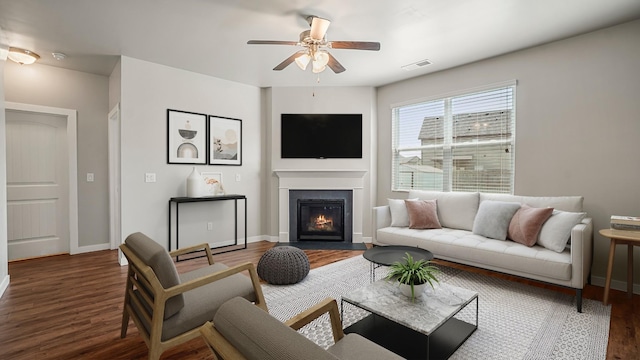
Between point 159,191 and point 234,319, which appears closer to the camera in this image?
point 234,319

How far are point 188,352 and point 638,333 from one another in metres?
3.16

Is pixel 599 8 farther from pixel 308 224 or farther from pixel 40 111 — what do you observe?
pixel 40 111

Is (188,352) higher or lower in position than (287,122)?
lower

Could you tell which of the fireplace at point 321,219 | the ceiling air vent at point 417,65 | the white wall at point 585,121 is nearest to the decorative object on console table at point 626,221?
the white wall at point 585,121

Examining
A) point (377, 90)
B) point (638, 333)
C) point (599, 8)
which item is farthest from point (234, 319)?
point (377, 90)

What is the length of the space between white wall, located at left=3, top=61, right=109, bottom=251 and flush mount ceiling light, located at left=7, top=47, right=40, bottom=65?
31 cm

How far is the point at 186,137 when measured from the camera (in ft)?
14.0

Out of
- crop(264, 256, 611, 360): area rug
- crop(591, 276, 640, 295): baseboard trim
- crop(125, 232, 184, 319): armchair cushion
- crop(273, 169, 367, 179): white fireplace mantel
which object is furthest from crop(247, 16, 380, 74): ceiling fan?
crop(591, 276, 640, 295): baseboard trim

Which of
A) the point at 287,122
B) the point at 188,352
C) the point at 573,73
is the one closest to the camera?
the point at 188,352

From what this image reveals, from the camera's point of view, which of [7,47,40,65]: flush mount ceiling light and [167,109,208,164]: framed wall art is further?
[167,109,208,164]: framed wall art

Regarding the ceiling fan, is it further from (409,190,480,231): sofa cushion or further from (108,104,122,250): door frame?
(108,104,122,250): door frame

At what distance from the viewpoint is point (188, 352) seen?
1.93 metres

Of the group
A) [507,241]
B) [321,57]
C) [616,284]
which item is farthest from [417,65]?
[616,284]

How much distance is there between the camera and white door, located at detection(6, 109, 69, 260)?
3906 mm
